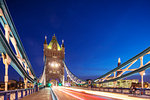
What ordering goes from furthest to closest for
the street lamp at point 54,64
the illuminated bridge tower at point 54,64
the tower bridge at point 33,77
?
1. the street lamp at point 54,64
2. the illuminated bridge tower at point 54,64
3. the tower bridge at point 33,77

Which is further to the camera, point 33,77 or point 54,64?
point 54,64

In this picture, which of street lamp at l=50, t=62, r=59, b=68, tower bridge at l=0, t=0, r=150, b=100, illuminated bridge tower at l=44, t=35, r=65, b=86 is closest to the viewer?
tower bridge at l=0, t=0, r=150, b=100

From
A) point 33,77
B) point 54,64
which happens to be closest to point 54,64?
point 54,64

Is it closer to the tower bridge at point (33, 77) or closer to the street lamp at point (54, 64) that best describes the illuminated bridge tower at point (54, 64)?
the street lamp at point (54, 64)

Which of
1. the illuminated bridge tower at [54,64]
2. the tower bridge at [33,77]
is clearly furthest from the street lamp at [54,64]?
the tower bridge at [33,77]

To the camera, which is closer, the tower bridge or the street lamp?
the tower bridge

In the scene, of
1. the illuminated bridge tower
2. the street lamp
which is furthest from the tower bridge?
the street lamp

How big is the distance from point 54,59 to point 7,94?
111029mm

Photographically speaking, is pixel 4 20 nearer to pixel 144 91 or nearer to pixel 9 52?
pixel 9 52

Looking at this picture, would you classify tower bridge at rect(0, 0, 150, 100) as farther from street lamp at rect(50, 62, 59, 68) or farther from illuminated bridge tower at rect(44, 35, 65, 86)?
street lamp at rect(50, 62, 59, 68)

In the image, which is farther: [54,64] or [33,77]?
[54,64]

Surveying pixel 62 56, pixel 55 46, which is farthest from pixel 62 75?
pixel 55 46

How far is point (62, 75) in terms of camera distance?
117m

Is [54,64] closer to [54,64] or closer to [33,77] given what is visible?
[54,64]
